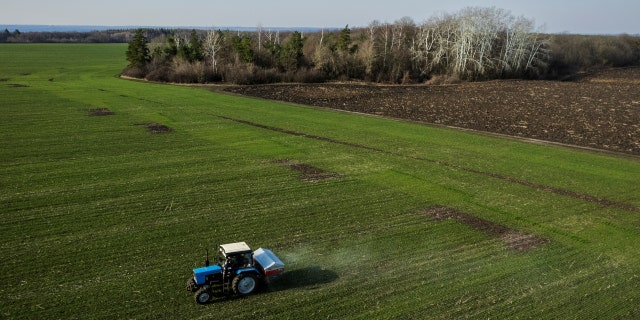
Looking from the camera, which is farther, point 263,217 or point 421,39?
point 421,39

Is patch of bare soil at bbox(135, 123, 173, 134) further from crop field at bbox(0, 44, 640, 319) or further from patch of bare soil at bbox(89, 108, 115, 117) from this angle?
patch of bare soil at bbox(89, 108, 115, 117)

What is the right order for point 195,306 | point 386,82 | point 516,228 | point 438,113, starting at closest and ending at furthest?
point 195,306 < point 516,228 < point 438,113 < point 386,82

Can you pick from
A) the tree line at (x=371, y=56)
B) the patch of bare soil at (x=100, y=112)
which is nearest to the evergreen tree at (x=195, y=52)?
the tree line at (x=371, y=56)

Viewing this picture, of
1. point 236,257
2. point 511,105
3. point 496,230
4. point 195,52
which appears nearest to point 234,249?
point 236,257

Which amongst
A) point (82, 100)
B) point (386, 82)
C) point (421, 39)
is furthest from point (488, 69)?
point (82, 100)

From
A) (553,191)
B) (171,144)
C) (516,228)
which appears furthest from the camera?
(171,144)

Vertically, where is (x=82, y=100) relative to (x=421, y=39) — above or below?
below

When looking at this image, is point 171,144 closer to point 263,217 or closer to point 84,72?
point 263,217
